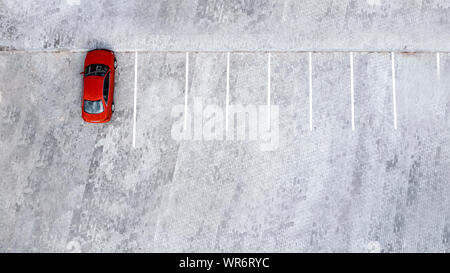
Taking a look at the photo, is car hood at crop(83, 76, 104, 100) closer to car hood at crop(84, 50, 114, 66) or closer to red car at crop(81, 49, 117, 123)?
red car at crop(81, 49, 117, 123)

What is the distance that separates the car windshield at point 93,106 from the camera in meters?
12.3

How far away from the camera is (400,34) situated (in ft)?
42.6

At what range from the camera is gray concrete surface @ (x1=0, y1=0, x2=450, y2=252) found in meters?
12.7

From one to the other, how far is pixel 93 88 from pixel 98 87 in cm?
16

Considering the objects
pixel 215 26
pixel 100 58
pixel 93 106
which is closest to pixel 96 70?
pixel 100 58

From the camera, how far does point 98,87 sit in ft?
40.3

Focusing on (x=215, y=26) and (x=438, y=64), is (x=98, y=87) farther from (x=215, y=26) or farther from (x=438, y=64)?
(x=438, y=64)

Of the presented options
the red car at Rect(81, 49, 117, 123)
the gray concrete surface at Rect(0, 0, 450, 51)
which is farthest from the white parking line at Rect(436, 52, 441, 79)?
the red car at Rect(81, 49, 117, 123)

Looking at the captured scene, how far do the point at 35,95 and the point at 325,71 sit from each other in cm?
944

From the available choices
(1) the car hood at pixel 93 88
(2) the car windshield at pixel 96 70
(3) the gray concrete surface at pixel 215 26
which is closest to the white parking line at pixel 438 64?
(3) the gray concrete surface at pixel 215 26

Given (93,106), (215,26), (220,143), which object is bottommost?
(220,143)

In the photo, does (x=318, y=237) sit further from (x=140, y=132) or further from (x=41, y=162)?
(x=41, y=162)

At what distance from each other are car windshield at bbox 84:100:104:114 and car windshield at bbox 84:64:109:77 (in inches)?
33.9
